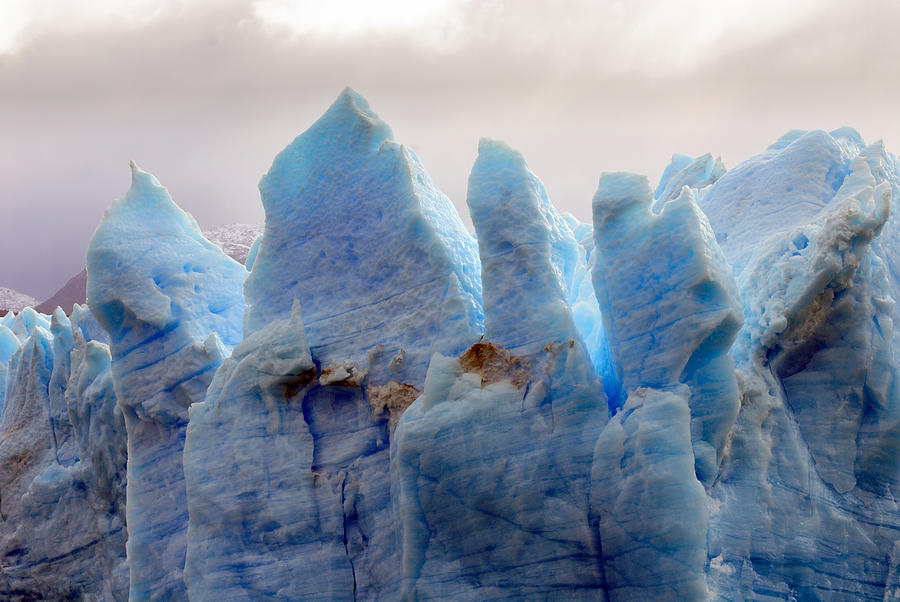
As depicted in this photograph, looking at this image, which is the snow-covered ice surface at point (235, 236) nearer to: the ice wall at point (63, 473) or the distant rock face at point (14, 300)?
the distant rock face at point (14, 300)

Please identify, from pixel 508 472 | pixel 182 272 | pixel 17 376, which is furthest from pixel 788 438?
pixel 17 376

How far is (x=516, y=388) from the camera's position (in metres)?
6.03

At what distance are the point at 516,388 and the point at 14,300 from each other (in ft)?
140

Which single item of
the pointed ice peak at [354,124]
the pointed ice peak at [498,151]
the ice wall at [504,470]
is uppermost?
the pointed ice peak at [354,124]

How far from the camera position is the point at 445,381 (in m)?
6.09

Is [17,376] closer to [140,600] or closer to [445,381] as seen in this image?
[140,600]

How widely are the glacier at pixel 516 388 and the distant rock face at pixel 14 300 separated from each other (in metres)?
37.1

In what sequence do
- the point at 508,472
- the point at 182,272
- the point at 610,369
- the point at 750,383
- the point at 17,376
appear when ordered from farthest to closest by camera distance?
the point at 17,376
the point at 182,272
the point at 610,369
the point at 750,383
the point at 508,472

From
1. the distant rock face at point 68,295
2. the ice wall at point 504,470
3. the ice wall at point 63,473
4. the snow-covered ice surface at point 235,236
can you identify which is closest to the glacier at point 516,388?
the ice wall at point 504,470

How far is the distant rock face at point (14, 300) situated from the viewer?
134 ft

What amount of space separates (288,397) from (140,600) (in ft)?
9.68

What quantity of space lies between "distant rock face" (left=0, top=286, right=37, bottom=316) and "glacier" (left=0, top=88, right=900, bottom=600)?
3707 centimetres

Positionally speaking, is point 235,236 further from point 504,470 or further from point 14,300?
point 504,470

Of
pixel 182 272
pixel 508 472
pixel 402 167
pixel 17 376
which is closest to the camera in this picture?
pixel 508 472
